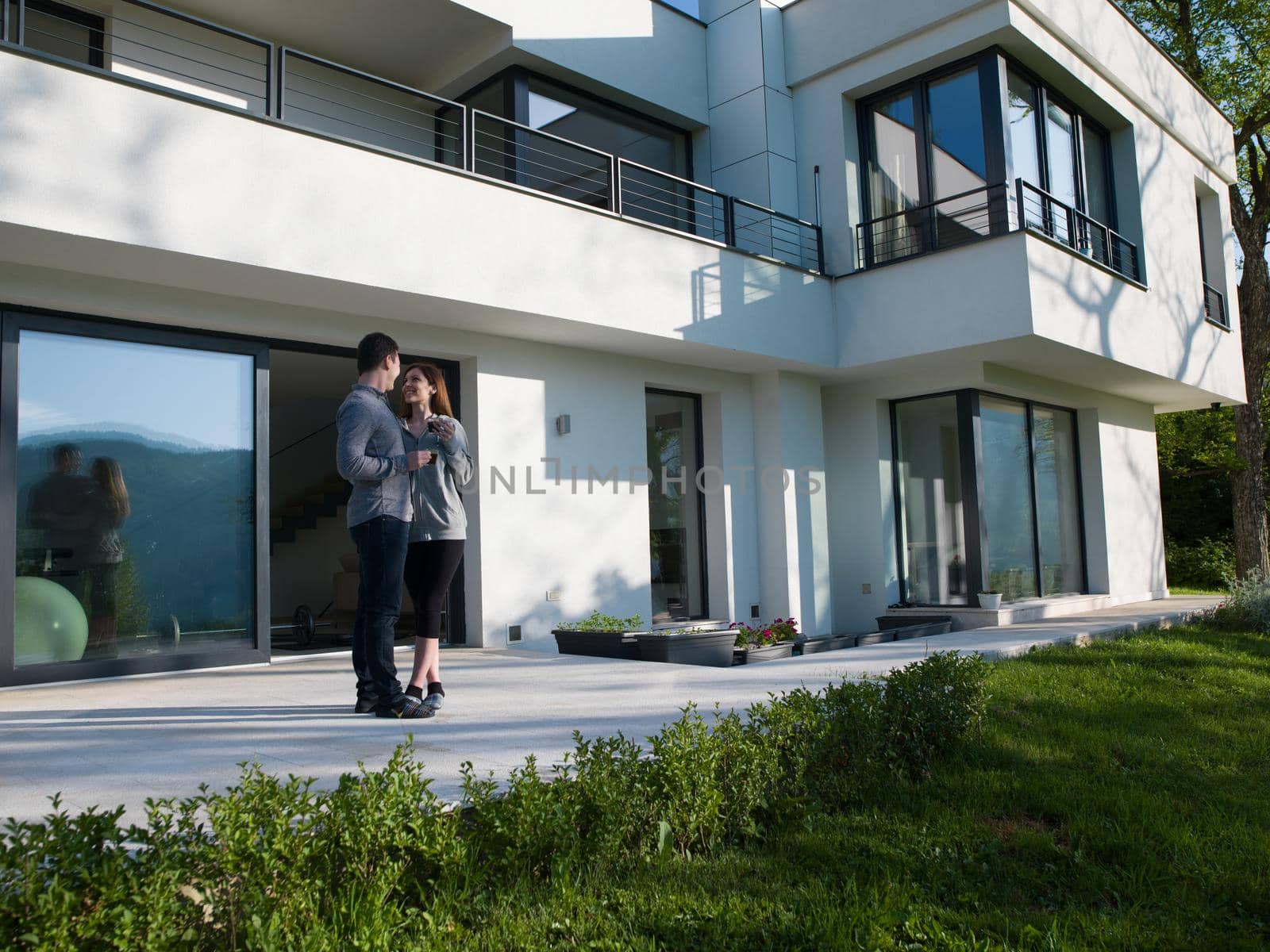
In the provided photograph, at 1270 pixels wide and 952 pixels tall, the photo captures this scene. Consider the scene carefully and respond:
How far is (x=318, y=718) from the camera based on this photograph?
14.4 feet

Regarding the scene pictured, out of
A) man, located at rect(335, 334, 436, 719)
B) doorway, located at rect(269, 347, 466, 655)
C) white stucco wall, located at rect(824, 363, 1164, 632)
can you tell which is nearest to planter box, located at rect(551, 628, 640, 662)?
man, located at rect(335, 334, 436, 719)

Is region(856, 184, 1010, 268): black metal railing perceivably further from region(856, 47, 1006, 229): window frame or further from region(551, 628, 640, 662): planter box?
region(551, 628, 640, 662): planter box

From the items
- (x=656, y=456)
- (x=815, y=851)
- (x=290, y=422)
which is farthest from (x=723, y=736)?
(x=290, y=422)

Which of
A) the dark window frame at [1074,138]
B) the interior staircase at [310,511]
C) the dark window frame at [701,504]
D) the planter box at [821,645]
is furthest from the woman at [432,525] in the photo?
the interior staircase at [310,511]

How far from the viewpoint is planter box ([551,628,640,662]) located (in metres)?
7.37

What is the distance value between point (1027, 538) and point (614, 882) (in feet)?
31.8

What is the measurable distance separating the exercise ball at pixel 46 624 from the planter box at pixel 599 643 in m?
3.46

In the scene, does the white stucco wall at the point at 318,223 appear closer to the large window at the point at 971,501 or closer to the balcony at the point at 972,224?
the balcony at the point at 972,224

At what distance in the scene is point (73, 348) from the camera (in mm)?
6277

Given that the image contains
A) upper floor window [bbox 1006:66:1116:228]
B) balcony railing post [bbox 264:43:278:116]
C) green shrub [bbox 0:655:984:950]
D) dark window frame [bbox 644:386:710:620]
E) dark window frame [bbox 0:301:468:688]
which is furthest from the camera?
dark window frame [bbox 644:386:710:620]

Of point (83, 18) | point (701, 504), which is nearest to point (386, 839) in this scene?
point (83, 18)

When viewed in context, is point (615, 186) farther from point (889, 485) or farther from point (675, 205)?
point (889, 485)

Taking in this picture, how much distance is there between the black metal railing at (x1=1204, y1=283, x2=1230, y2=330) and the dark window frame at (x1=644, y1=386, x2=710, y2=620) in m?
8.60

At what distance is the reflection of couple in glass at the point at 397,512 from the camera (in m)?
4.12
